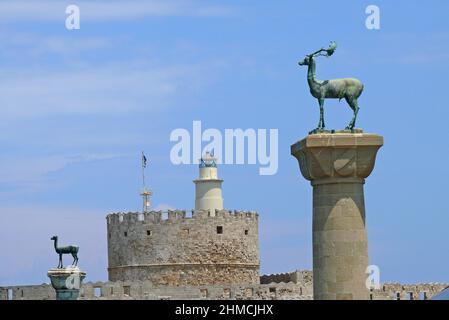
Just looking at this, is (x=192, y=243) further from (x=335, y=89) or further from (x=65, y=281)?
(x=335, y=89)

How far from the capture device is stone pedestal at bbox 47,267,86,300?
32281 mm

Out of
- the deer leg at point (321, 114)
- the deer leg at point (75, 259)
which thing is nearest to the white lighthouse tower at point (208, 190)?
the deer leg at point (75, 259)

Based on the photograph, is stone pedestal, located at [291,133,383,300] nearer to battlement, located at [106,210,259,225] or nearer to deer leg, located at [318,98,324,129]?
deer leg, located at [318,98,324,129]

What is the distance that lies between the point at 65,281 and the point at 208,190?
26299mm

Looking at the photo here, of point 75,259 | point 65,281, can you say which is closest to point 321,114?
point 65,281

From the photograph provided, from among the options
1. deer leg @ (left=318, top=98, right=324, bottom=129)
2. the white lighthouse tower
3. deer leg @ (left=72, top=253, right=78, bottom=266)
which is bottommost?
deer leg @ (left=72, top=253, right=78, bottom=266)

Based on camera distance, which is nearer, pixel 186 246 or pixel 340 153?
pixel 340 153

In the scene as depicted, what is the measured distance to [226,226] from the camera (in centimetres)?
5938

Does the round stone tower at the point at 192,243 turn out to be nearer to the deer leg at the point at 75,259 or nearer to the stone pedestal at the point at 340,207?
the deer leg at the point at 75,259

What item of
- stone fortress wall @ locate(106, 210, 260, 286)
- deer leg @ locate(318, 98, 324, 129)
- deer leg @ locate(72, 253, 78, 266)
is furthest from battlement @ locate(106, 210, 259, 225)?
deer leg @ locate(318, 98, 324, 129)

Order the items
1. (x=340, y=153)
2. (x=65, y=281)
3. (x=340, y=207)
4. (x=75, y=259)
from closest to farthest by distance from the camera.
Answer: (x=340, y=153)
(x=340, y=207)
(x=65, y=281)
(x=75, y=259)

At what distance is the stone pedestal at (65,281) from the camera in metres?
32.3

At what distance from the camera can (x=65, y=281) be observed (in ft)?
109
